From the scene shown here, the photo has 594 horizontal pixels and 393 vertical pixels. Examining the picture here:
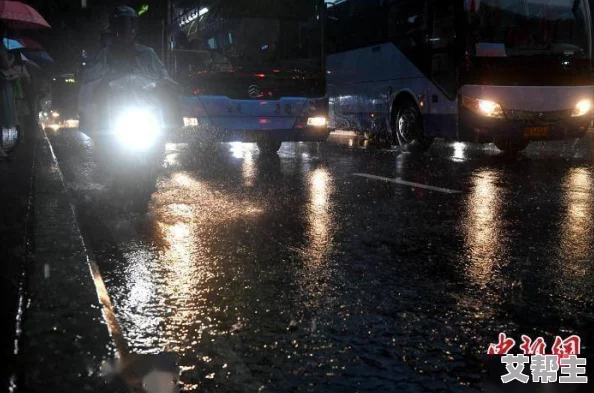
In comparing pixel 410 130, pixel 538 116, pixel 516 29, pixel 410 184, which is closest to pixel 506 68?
pixel 516 29

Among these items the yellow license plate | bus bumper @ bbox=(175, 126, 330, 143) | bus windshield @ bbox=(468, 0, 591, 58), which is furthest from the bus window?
bus bumper @ bbox=(175, 126, 330, 143)

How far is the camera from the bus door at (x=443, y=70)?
12367mm

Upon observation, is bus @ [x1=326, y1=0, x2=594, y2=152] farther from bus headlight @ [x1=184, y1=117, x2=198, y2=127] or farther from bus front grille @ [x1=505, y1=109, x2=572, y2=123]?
bus headlight @ [x1=184, y1=117, x2=198, y2=127]

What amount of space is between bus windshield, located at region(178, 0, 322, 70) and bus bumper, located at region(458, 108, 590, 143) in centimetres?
315

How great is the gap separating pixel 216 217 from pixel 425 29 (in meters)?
8.52

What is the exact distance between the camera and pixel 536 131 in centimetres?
1202

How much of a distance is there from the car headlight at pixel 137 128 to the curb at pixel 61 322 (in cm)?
135

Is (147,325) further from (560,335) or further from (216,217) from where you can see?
(216,217)

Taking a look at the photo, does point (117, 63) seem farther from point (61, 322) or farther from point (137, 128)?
point (61, 322)

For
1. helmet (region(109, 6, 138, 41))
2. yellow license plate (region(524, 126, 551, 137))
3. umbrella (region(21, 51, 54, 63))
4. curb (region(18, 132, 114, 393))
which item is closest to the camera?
curb (region(18, 132, 114, 393))

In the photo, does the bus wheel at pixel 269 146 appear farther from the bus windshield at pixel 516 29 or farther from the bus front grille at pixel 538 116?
the bus front grille at pixel 538 116

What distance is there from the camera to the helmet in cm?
626

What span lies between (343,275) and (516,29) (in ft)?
30.1

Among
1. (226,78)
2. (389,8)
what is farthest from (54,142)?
(389,8)
